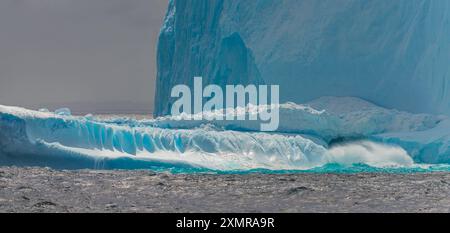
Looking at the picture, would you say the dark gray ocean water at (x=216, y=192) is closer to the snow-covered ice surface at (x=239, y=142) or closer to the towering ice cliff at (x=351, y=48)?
the snow-covered ice surface at (x=239, y=142)

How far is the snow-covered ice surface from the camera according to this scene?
571 inches

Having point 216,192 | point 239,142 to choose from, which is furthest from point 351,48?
point 216,192

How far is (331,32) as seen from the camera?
21.0 meters

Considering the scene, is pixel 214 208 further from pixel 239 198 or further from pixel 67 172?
pixel 67 172

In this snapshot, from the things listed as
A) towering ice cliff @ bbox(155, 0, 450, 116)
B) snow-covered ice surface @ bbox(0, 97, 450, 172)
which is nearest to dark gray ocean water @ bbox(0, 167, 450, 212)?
snow-covered ice surface @ bbox(0, 97, 450, 172)

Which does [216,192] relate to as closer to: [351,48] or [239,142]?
[239,142]

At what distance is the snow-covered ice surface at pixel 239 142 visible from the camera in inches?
571

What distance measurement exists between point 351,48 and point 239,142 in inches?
218

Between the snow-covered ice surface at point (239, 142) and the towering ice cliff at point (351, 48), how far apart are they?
0.88 metres

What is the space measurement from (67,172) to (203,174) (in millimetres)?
2493

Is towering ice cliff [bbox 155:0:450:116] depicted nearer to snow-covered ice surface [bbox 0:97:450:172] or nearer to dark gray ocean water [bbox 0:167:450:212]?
snow-covered ice surface [bbox 0:97:450:172]

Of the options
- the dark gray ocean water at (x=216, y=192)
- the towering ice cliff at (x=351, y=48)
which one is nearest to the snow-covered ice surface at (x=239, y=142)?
the dark gray ocean water at (x=216, y=192)
